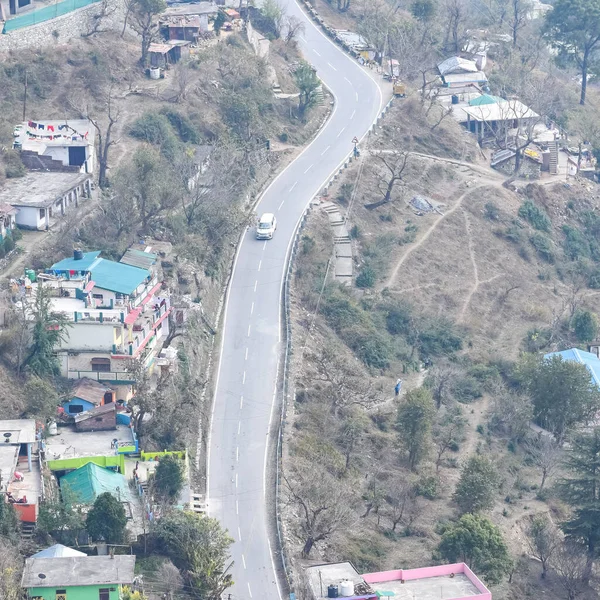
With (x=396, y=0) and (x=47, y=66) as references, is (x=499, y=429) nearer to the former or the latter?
(x=47, y=66)

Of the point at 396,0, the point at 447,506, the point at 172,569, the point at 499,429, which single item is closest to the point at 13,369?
the point at 172,569

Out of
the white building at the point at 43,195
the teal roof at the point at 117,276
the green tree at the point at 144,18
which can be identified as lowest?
the teal roof at the point at 117,276

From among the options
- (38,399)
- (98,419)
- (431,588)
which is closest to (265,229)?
(98,419)

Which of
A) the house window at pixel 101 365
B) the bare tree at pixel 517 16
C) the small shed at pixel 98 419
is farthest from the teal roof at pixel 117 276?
the bare tree at pixel 517 16

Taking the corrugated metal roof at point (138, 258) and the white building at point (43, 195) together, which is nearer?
the corrugated metal roof at point (138, 258)

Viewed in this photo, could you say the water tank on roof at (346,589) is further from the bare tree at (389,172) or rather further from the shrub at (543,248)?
the shrub at (543,248)

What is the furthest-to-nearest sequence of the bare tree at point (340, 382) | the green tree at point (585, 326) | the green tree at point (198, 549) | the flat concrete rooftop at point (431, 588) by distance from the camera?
the green tree at point (585, 326)
the bare tree at point (340, 382)
the flat concrete rooftop at point (431, 588)
the green tree at point (198, 549)

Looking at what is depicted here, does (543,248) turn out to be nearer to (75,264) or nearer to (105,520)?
(75,264)
